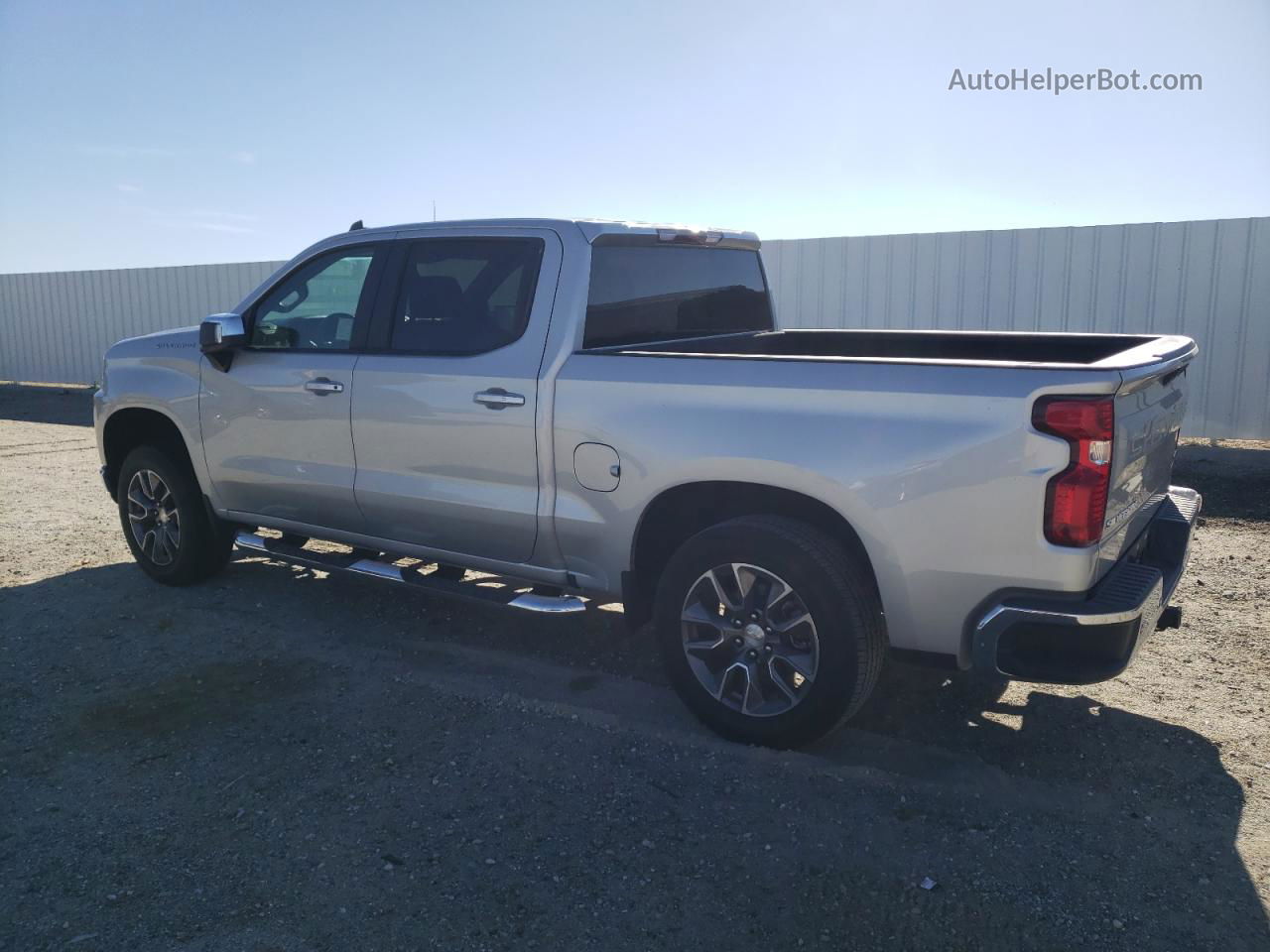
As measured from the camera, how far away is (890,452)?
3.38 metres

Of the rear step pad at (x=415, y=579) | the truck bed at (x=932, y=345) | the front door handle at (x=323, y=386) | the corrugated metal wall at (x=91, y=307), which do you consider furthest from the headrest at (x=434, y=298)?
the corrugated metal wall at (x=91, y=307)

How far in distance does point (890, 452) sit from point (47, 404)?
18.5 m

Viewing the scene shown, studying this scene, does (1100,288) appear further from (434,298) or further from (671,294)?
(434,298)

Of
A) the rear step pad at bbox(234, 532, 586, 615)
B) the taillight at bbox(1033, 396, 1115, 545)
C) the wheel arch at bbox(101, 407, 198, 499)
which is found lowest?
the rear step pad at bbox(234, 532, 586, 615)

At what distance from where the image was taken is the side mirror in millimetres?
5199

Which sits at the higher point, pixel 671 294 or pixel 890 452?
pixel 671 294

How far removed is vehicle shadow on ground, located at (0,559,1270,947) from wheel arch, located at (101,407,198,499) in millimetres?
729

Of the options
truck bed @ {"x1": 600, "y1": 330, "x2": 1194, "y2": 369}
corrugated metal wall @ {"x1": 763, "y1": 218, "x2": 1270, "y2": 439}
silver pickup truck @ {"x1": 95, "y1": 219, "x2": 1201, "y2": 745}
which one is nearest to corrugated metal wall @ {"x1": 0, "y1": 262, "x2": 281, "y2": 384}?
corrugated metal wall @ {"x1": 763, "y1": 218, "x2": 1270, "y2": 439}

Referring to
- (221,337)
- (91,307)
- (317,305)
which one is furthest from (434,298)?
(91,307)

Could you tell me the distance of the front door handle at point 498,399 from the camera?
4.31 metres

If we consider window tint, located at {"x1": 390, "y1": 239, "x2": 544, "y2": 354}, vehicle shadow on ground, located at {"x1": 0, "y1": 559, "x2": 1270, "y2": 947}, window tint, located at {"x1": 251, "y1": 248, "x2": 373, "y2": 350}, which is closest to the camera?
vehicle shadow on ground, located at {"x1": 0, "y1": 559, "x2": 1270, "y2": 947}

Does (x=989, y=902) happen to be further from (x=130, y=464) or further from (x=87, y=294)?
(x=87, y=294)

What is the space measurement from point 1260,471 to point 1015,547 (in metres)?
7.96

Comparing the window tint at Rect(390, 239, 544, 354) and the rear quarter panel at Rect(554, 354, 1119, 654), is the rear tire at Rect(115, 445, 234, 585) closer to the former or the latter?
the window tint at Rect(390, 239, 544, 354)
